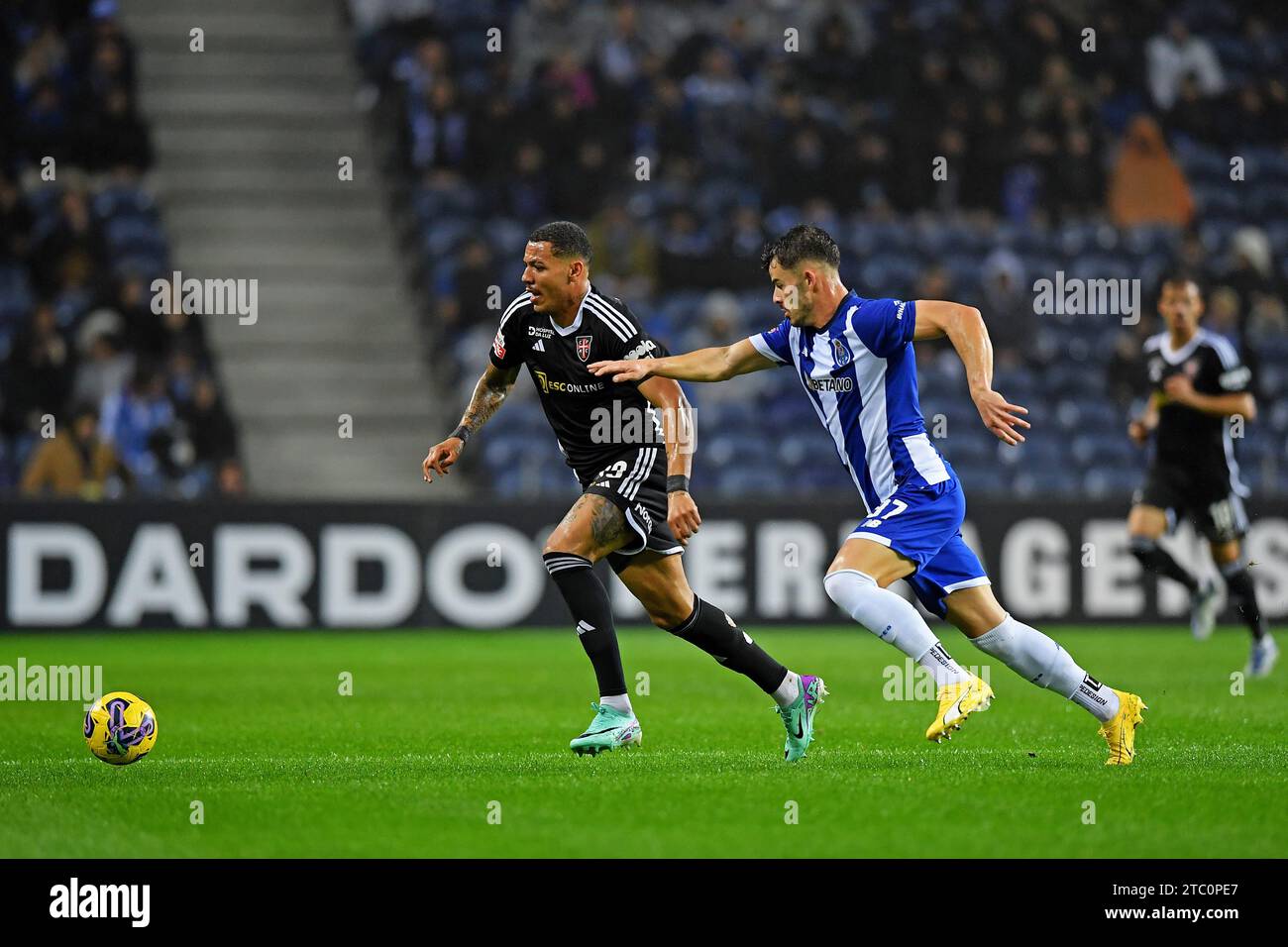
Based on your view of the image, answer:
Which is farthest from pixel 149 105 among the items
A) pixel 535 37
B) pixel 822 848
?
pixel 822 848

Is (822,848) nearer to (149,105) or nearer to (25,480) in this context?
(25,480)

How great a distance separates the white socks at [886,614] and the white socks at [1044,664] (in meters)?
0.24

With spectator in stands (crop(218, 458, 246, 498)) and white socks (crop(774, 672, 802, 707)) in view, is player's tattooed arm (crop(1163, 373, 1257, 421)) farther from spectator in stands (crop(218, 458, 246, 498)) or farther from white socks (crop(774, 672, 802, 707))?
spectator in stands (crop(218, 458, 246, 498))

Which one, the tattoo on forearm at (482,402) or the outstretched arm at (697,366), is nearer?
the outstretched arm at (697,366)

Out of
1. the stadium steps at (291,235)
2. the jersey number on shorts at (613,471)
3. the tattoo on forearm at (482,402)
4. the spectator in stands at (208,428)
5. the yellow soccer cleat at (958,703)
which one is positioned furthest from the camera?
the stadium steps at (291,235)

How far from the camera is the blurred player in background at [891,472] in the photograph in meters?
7.16

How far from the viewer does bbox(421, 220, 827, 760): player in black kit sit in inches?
309

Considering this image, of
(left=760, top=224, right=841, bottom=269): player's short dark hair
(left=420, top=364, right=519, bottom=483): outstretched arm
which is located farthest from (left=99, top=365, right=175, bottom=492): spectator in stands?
(left=760, top=224, right=841, bottom=269): player's short dark hair

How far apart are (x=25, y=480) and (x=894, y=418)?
1117cm

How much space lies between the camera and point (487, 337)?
18.7 m

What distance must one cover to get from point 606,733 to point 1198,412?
635 centimetres

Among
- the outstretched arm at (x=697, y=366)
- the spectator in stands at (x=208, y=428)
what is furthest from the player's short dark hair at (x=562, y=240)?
the spectator in stands at (x=208, y=428)

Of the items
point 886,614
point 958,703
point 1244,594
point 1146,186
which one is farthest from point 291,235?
point 958,703

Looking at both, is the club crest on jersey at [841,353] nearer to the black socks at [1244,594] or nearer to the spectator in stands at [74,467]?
the black socks at [1244,594]
